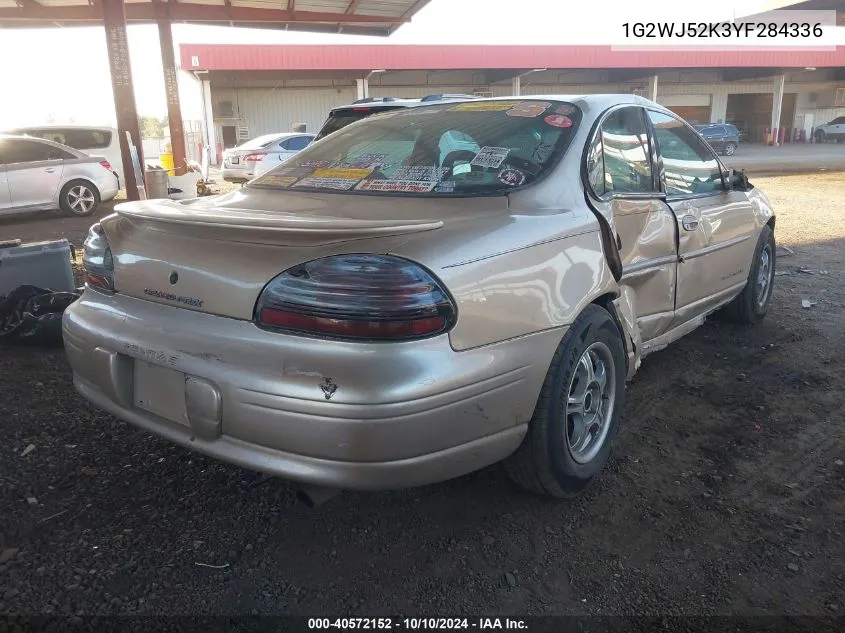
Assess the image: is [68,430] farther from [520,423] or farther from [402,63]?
[402,63]

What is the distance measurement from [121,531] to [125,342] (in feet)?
2.25

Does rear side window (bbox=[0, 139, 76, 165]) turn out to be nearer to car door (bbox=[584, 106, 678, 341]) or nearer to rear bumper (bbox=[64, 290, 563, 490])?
rear bumper (bbox=[64, 290, 563, 490])

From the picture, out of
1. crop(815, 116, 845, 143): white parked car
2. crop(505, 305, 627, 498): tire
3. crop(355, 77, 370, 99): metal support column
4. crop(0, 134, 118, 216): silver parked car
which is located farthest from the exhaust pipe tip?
crop(815, 116, 845, 143): white parked car

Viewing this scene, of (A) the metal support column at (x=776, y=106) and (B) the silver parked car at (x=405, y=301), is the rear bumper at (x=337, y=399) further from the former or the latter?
(A) the metal support column at (x=776, y=106)

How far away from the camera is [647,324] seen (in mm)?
3182

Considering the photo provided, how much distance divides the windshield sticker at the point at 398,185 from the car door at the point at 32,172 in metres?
10.1

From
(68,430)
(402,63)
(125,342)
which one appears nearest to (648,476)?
(125,342)

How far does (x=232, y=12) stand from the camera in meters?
14.5

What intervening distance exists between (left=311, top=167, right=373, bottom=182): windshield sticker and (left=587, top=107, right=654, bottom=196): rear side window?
942 mm

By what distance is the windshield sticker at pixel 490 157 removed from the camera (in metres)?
2.63

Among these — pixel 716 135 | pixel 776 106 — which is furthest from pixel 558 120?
pixel 776 106

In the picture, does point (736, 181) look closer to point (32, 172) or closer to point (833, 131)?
point (32, 172)

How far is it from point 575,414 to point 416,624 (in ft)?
3.41

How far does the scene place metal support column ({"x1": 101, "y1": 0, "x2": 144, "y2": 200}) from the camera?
439 inches
